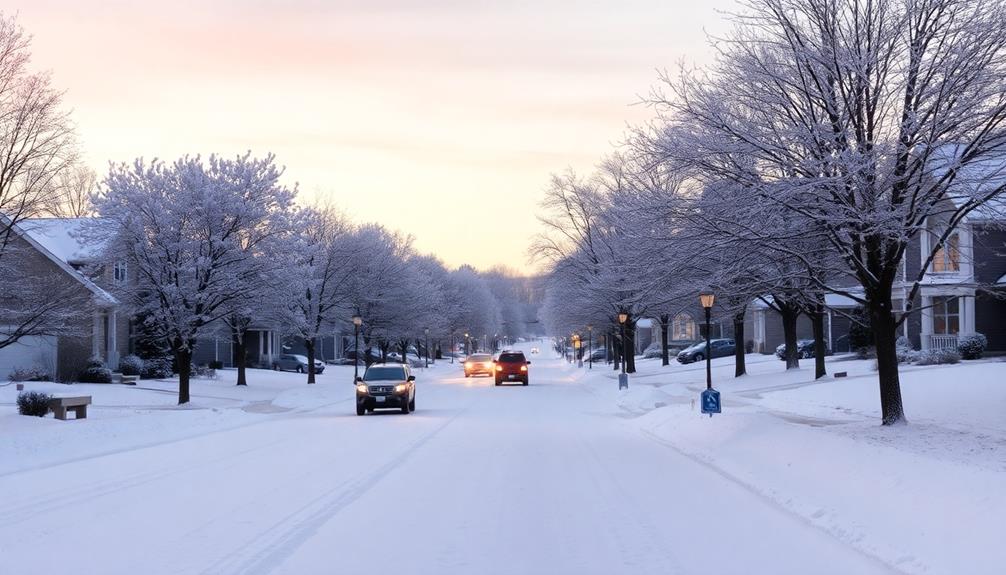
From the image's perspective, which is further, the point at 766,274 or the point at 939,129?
the point at 766,274

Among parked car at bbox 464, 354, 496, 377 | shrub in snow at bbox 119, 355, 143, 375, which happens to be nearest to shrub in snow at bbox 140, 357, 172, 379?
shrub in snow at bbox 119, 355, 143, 375

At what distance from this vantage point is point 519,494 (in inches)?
476

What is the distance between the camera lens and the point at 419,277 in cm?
7575

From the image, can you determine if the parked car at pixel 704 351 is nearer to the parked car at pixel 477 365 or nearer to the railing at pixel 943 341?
the parked car at pixel 477 365

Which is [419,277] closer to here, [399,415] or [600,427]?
[399,415]

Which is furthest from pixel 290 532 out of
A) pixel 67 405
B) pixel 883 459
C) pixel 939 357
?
pixel 939 357

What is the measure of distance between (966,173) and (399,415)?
17102mm

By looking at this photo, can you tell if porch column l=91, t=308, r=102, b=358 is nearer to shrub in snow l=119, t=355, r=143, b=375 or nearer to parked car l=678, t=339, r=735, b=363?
shrub in snow l=119, t=355, r=143, b=375

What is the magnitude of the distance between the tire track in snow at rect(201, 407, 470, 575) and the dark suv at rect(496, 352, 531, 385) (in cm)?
3369

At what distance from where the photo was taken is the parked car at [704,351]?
60812 mm

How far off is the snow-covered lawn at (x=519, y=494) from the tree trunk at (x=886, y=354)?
0.46 metres

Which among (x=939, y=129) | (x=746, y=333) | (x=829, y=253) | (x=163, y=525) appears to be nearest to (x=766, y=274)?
(x=829, y=253)

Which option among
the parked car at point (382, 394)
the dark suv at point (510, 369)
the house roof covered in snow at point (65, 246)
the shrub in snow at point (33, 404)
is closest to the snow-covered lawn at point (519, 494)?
the shrub in snow at point (33, 404)

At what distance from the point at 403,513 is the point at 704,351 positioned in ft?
168
